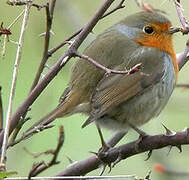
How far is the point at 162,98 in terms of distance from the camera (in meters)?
3.91

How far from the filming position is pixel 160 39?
432cm

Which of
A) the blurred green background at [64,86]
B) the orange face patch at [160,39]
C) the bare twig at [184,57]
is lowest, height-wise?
the blurred green background at [64,86]

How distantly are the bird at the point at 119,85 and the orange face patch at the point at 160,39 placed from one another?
0.14 ft

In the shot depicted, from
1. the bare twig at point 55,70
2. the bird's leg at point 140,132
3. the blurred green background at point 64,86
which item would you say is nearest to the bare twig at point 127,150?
the bird's leg at point 140,132

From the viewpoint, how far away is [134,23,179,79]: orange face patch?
4289 millimetres

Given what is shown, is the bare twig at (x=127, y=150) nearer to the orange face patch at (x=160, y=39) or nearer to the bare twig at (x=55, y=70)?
the bare twig at (x=55, y=70)

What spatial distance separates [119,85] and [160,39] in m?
0.60

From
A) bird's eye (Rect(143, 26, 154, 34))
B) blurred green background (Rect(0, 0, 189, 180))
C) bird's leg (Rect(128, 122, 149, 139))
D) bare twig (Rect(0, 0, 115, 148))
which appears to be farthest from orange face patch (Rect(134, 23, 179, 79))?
bare twig (Rect(0, 0, 115, 148))

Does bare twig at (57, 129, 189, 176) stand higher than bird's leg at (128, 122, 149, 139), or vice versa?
bare twig at (57, 129, 189, 176)

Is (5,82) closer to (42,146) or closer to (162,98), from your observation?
(42,146)

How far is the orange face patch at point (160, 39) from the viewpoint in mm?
4289

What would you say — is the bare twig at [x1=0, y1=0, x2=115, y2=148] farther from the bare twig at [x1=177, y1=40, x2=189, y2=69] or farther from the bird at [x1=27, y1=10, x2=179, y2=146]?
the bird at [x1=27, y1=10, x2=179, y2=146]

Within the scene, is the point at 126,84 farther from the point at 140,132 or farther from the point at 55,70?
the point at 55,70

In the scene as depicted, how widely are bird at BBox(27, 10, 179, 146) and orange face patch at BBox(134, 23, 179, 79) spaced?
43 mm
